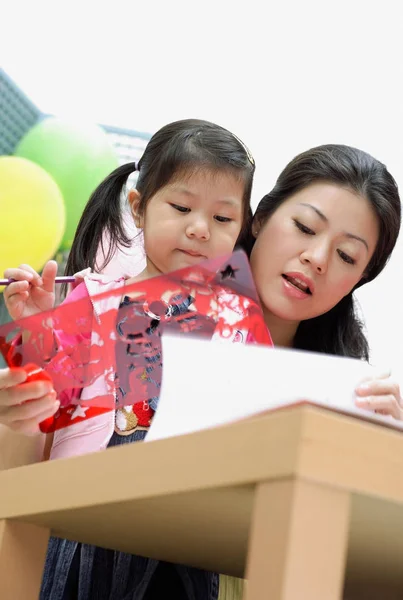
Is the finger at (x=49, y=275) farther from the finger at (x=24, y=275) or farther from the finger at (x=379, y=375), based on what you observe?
the finger at (x=379, y=375)

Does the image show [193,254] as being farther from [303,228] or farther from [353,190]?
[353,190]

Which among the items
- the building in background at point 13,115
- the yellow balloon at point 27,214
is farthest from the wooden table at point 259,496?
the building in background at point 13,115

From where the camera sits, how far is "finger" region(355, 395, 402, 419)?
0.81 meters

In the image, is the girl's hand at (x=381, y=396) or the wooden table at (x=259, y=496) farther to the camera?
the girl's hand at (x=381, y=396)

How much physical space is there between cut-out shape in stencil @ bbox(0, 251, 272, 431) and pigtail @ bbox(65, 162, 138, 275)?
0.60 m

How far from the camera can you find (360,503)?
489mm

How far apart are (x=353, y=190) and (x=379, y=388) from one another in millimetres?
564

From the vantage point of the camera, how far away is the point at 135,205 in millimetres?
1359

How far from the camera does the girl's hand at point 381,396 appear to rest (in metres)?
0.81

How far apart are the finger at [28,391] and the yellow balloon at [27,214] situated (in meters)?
1.49

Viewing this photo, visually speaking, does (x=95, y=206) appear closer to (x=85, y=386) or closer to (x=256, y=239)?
(x=256, y=239)

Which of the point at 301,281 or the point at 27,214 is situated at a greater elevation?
the point at 301,281

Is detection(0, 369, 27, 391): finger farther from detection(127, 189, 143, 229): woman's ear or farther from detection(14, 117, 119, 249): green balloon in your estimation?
detection(14, 117, 119, 249): green balloon

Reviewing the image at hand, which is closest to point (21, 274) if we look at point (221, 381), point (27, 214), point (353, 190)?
point (221, 381)
